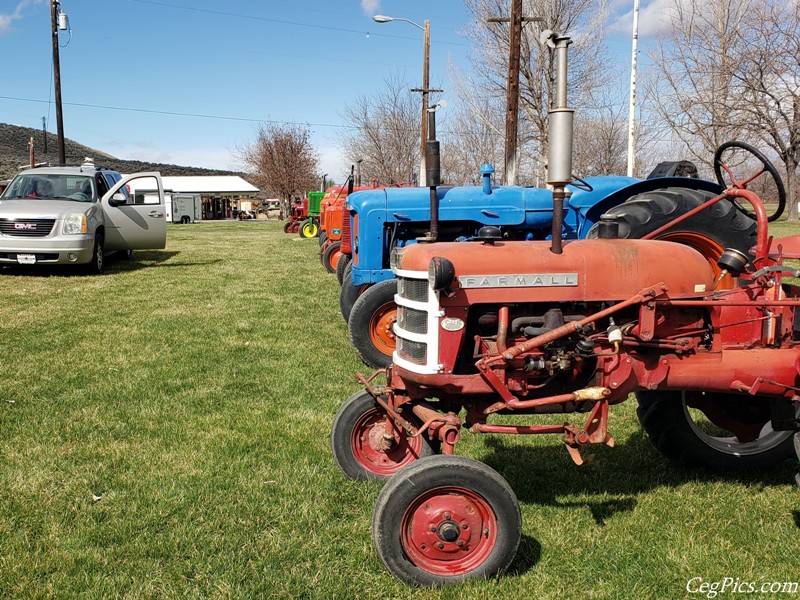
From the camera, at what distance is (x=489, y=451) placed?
4.27 meters

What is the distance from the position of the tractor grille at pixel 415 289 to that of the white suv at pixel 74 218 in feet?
32.3

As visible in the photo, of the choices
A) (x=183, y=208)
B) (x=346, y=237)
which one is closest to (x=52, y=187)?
(x=346, y=237)

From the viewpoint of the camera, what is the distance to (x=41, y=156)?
59.5m

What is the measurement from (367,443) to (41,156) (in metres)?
64.3

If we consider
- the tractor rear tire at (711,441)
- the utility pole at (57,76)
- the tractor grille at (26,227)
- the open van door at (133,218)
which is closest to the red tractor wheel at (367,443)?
the tractor rear tire at (711,441)

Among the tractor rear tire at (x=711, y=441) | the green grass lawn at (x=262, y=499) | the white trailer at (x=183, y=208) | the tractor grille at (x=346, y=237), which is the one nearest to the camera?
the green grass lawn at (x=262, y=499)

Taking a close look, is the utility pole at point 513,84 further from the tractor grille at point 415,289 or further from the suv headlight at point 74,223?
the tractor grille at point 415,289

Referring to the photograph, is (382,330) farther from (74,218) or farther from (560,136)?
(74,218)

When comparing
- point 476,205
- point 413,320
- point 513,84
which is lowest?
point 413,320

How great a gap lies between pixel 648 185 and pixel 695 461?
382cm

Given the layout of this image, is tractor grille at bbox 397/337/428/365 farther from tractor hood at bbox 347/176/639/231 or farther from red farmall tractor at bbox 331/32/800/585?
tractor hood at bbox 347/176/639/231

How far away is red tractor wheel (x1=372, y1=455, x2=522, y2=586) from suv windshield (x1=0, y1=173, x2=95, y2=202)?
1154 cm

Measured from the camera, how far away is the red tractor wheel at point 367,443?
3795mm

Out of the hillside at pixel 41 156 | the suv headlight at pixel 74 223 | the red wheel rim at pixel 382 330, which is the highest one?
the hillside at pixel 41 156
